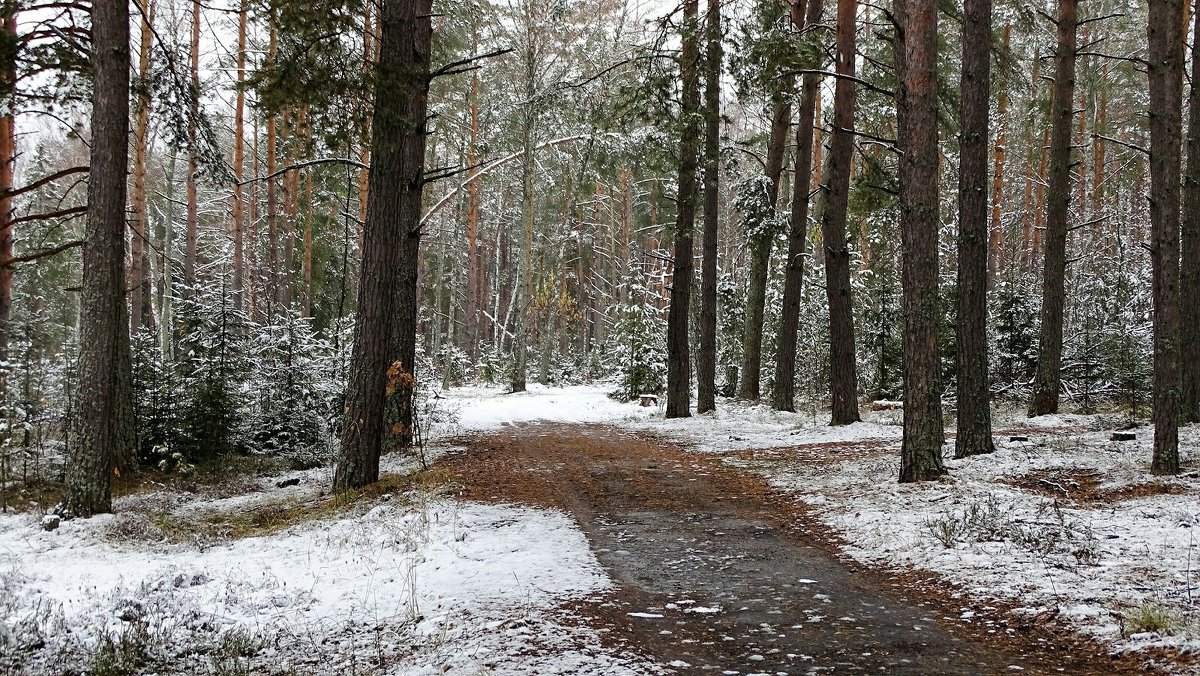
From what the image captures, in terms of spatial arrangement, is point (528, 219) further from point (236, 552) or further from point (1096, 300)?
point (236, 552)

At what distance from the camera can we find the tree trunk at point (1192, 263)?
1177 centimetres

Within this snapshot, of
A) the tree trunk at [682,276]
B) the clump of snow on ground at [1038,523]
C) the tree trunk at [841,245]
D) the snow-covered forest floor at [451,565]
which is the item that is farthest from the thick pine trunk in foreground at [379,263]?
the tree trunk at [841,245]

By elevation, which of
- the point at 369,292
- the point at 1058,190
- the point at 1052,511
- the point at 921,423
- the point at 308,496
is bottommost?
the point at 308,496

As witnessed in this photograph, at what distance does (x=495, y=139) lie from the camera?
89.2 ft

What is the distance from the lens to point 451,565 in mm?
5570

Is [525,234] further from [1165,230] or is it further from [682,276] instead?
[1165,230]

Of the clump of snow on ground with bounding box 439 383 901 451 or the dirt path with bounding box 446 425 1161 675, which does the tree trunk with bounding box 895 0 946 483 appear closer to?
the dirt path with bounding box 446 425 1161 675

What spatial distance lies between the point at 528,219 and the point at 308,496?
58.8 ft

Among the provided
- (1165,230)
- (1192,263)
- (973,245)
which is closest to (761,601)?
(973,245)

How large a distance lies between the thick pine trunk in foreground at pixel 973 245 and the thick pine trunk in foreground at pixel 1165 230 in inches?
71.1

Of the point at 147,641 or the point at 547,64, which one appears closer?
the point at 147,641

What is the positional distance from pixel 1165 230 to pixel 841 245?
612 cm

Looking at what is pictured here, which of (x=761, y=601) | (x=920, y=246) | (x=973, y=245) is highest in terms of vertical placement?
(x=973, y=245)

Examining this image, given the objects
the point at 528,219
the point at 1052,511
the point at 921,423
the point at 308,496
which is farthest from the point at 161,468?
the point at 528,219
